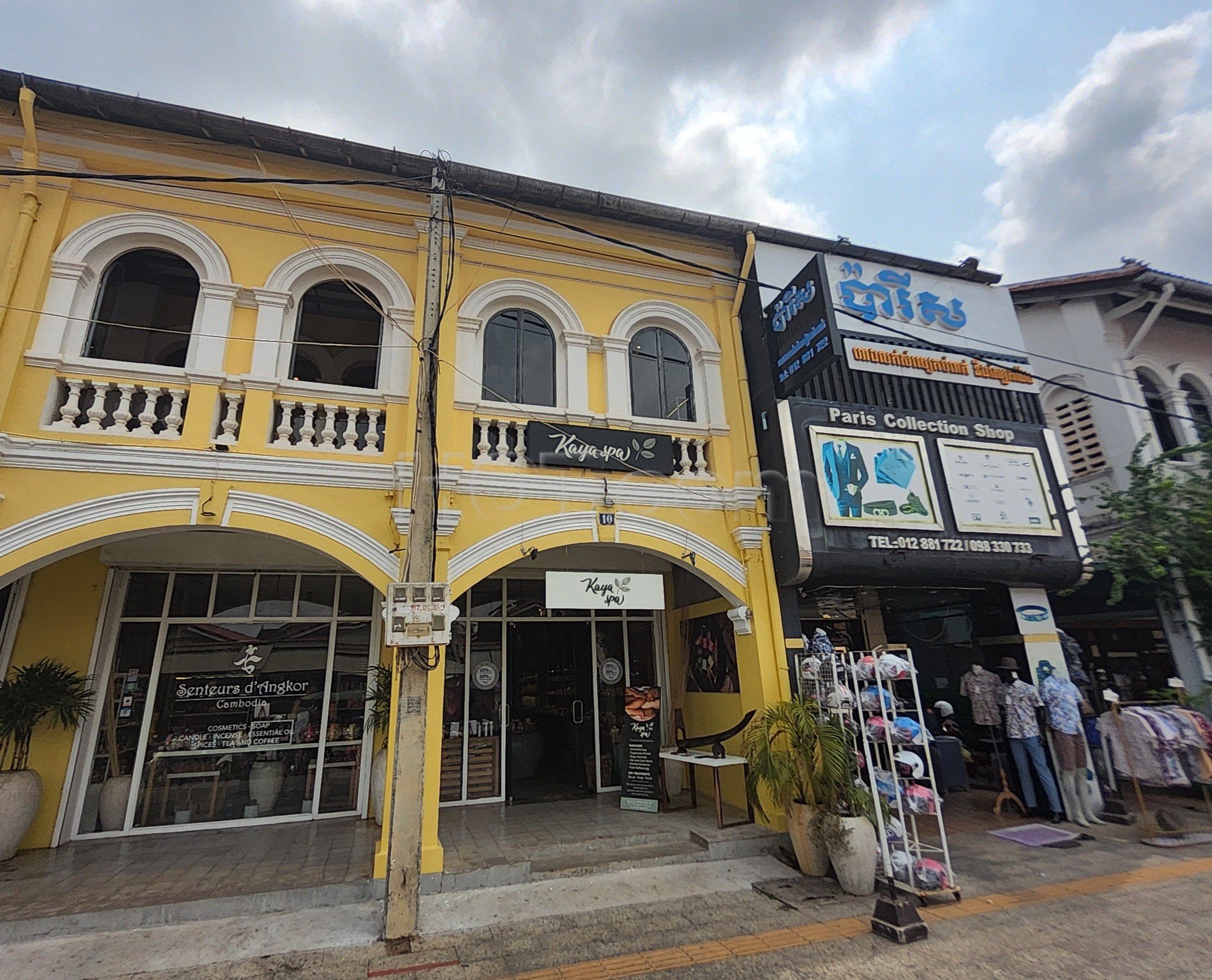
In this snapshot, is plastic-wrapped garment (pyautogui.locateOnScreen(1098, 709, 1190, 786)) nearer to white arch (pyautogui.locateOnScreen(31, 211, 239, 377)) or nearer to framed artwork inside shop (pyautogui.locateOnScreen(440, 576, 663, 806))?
framed artwork inside shop (pyautogui.locateOnScreen(440, 576, 663, 806))

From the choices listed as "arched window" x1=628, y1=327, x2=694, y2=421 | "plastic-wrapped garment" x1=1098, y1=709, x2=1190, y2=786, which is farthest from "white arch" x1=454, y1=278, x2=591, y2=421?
"plastic-wrapped garment" x1=1098, y1=709, x2=1190, y2=786

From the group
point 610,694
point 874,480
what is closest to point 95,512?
point 610,694

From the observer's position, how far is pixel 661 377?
7.93 metres

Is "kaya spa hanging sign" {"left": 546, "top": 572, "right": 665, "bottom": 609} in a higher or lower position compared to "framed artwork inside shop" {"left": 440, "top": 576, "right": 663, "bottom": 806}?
higher

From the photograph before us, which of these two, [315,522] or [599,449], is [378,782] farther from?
[599,449]

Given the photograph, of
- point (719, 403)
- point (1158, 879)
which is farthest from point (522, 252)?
point (1158, 879)

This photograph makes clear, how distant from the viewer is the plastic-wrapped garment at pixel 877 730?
5566 mm

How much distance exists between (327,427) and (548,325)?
3.00 m

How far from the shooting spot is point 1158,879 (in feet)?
17.7

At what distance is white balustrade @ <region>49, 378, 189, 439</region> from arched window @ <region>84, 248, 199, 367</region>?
29.5 inches

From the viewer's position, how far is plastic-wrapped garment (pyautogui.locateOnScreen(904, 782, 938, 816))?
5.33 m

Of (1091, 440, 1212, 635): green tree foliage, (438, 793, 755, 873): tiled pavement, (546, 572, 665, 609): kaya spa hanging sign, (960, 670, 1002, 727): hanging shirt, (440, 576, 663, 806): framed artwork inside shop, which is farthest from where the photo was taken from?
(440, 576, 663, 806): framed artwork inside shop

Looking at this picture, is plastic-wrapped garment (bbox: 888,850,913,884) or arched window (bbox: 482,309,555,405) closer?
plastic-wrapped garment (bbox: 888,850,913,884)

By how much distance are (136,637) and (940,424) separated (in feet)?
35.4
